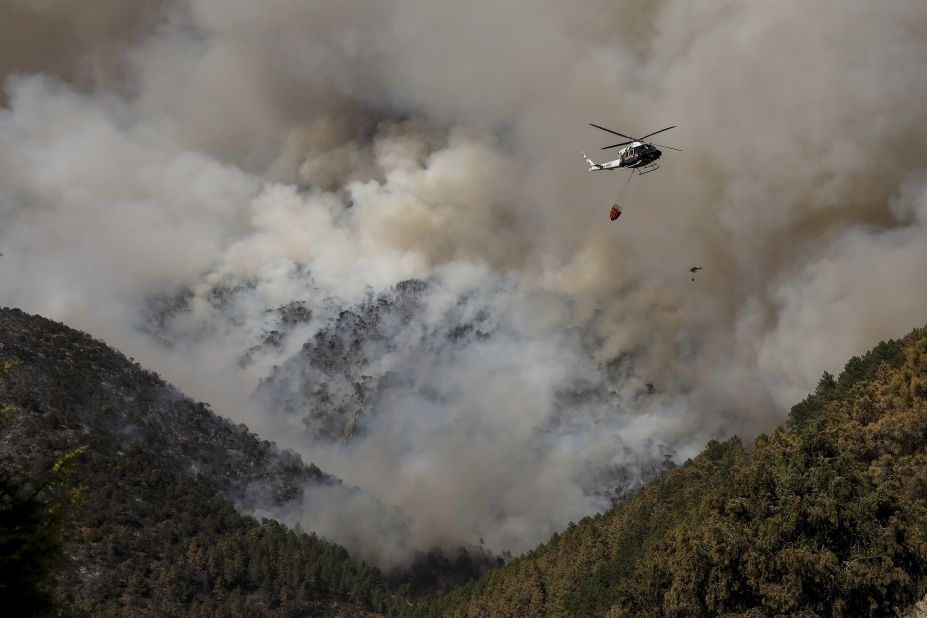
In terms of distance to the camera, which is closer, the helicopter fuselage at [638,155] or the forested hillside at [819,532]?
the forested hillside at [819,532]

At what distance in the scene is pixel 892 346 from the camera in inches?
5743

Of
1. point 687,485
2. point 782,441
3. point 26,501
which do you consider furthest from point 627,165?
point 687,485

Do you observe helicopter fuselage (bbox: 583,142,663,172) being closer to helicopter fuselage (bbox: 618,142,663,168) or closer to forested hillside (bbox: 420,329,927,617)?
helicopter fuselage (bbox: 618,142,663,168)

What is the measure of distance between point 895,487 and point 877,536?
83.6ft

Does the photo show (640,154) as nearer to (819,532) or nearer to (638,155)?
(638,155)

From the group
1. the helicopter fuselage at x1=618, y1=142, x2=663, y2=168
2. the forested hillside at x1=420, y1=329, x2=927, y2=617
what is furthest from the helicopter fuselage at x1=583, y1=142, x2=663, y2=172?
the forested hillside at x1=420, y1=329, x2=927, y2=617

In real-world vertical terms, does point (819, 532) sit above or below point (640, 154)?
below

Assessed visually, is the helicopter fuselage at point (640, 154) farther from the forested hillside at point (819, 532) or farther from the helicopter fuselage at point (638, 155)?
the forested hillside at point (819, 532)

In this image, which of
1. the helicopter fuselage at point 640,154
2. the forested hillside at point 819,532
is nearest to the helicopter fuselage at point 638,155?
the helicopter fuselage at point 640,154

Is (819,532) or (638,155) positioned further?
(638,155)

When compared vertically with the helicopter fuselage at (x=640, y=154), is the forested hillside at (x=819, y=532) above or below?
below

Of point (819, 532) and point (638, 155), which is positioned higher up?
point (638, 155)

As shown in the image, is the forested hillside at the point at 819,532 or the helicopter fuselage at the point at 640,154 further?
the helicopter fuselage at the point at 640,154

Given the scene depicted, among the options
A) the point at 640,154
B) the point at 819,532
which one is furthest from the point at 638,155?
the point at 819,532
